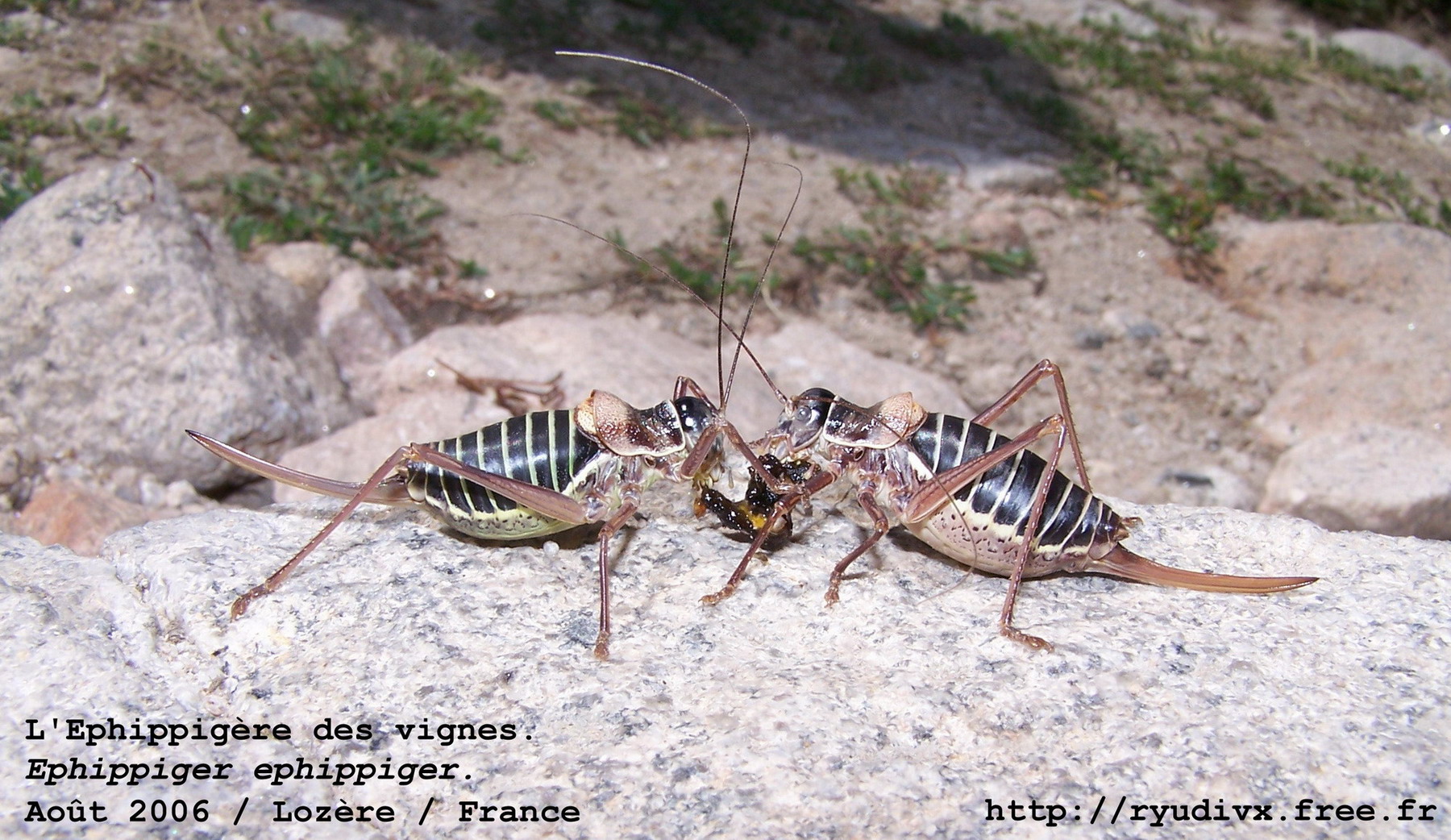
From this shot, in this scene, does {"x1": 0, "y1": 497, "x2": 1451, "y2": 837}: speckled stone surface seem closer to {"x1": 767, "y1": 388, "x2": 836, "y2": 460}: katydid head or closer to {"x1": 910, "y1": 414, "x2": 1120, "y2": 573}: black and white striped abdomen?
{"x1": 910, "y1": 414, "x2": 1120, "y2": 573}: black and white striped abdomen

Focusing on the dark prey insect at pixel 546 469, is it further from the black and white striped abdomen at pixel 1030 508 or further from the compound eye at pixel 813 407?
the black and white striped abdomen at pixel 1030 508

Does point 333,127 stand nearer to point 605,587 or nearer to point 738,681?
point 605,587

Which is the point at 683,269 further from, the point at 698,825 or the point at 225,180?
the point at 698,825

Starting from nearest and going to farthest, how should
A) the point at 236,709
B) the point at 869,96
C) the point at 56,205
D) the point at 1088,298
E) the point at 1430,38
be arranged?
the point at 236,709, the point at 56,205, the point at 1088,298, the point at 869,96, the point at 1430,38

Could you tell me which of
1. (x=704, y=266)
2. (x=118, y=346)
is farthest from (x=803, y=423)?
(x=704, y=266)

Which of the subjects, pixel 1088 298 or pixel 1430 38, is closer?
pixel 1088 298

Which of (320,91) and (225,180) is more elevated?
(320,91)

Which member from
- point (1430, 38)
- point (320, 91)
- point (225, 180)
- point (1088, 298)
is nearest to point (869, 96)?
point (1088, 298)

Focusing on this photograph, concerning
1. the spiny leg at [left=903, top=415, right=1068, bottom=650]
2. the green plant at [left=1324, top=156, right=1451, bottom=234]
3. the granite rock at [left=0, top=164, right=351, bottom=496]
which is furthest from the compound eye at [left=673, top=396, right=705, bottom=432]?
the green plant at [left=1324, top=156, right=1451, bottom=234]
